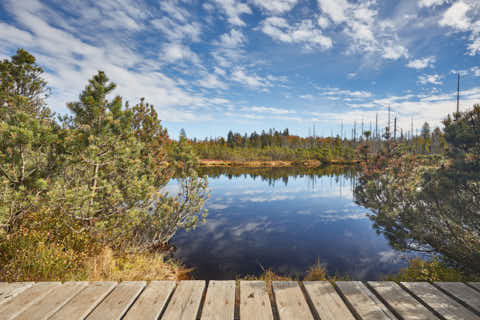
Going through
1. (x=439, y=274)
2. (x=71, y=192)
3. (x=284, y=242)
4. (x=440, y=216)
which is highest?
(x=71, y=192)

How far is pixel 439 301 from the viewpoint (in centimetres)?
199

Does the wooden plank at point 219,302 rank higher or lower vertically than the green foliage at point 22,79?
lower

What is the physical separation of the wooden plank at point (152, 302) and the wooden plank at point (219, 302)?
0.38 meters

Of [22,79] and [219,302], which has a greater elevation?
[22,79]

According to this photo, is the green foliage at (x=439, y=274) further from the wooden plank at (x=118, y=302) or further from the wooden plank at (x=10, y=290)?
the wooden plank at (x=10, y=290)

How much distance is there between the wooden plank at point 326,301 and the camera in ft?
5.90

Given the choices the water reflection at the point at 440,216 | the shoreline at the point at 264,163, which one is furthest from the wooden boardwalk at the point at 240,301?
the shoreline at the point at 264,163

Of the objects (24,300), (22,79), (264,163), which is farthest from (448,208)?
(264,163)

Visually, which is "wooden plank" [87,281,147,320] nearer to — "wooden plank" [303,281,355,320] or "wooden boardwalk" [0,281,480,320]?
"wooden boardwalk" [0,281,480,320]

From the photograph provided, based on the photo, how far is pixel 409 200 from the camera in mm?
5309

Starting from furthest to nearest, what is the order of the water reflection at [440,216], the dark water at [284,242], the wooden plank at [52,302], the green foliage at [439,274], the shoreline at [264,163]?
the shoreline at [264,163], the dark water at [284,242], the green foliage at [439,274], the water reflection at [440,216], the wooden plank at [52,302]

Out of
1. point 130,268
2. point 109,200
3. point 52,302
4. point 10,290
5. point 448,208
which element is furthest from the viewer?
point 130,268

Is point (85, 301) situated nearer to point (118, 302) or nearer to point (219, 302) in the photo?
point (118, 302)

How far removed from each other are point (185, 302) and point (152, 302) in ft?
0.96
